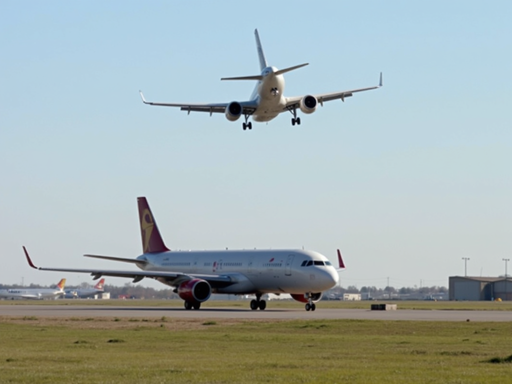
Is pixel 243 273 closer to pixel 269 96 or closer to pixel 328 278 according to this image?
pixel 328 278

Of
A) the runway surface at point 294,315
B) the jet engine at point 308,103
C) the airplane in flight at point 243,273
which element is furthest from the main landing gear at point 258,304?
the jet engine at point 308,103

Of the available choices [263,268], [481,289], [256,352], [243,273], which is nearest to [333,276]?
[263,268]

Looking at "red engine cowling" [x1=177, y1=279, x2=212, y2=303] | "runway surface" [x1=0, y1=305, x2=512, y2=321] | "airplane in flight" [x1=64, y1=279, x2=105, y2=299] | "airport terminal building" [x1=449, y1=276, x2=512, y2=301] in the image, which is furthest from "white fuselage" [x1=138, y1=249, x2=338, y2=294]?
"airplane in flight" [x1=64, y1=279, x2=105, y2=299]

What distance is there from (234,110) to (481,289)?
98815 mm

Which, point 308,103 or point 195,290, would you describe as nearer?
point 308,103

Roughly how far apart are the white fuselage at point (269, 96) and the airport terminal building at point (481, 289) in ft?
314

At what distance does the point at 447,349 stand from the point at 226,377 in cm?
953

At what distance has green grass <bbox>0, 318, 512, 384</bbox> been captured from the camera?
62.1 feet

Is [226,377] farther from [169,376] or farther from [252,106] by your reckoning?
[252,106]

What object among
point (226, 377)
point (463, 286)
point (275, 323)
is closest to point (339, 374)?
point (226, 377)

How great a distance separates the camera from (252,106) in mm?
45156

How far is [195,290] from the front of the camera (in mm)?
60094

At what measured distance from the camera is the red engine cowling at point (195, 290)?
59906 mm

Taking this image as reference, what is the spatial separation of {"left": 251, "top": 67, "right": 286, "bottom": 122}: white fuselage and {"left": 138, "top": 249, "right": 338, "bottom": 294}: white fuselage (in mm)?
14660
